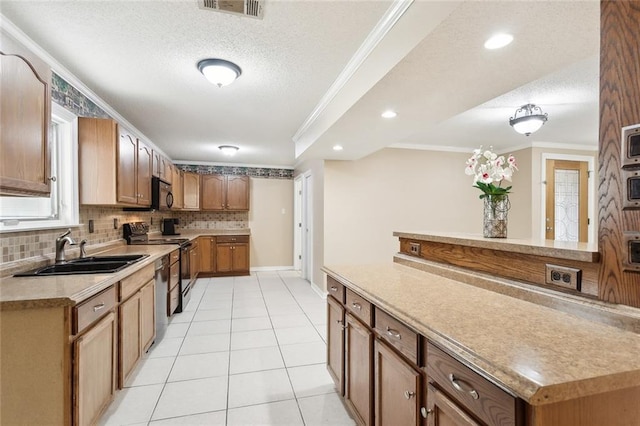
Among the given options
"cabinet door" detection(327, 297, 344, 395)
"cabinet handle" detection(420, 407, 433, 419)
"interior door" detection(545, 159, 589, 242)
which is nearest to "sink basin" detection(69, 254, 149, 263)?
"cabinet door" detection(327, 297, 344, 395)

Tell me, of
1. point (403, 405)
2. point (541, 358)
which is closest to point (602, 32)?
point (541, 358)

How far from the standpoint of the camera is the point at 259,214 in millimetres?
6660

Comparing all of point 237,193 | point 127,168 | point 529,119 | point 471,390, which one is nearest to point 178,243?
point 127,168

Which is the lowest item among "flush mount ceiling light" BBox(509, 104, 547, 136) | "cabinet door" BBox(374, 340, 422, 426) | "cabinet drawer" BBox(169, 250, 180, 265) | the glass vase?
"cabinet door" BBox(374, 340, 422, 426)

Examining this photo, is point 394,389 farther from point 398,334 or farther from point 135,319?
point 135,319

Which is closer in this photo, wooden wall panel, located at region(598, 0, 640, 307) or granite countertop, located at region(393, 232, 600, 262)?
wooden wall panel, located at region(598, 0, 640, 307)

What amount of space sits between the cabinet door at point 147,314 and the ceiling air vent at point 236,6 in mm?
2071

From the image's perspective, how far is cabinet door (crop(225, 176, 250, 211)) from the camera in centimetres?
623

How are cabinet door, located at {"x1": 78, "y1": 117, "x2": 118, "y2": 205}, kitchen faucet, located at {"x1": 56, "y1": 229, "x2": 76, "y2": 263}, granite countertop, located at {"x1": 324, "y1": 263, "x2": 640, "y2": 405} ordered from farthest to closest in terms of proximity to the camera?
1. cabinet door, located at {"x1": 78, "y1": 117, "x2": 118, "y2": 205}
2. kitchen faucet, located at {"x1": 56, "y1": 229, "x2": 76, "y2": 263}
3. granite countertop, located at {"x1": 324, "y1": 263, "x2": 640, "y2": 405}

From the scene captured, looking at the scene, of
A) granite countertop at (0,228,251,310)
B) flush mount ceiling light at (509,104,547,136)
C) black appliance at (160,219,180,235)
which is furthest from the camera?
black appliance at (160,219,180,235)

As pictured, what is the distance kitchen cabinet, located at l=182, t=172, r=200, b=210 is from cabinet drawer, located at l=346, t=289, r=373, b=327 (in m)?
4.92

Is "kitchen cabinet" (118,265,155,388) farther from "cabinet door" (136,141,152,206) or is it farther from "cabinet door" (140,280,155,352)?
"cabinet door" (136,141,152,206)

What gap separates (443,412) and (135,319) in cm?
221

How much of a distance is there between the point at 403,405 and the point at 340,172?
3.65 m
